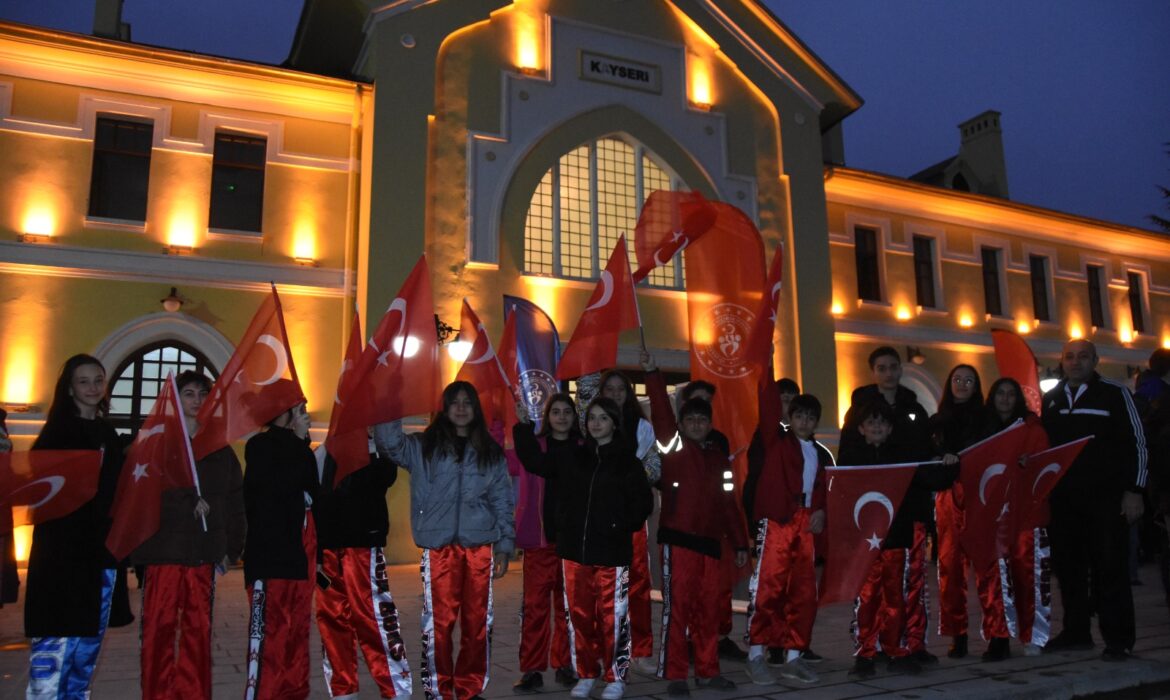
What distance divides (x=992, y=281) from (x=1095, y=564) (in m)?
17.0

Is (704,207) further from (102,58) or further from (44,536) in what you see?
(102,58)

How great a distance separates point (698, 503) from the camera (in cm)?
580

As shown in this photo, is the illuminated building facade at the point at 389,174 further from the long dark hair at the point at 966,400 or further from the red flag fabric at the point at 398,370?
the long dark hair at the point at 966,400

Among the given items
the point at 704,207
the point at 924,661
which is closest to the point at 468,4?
the point at 704,207

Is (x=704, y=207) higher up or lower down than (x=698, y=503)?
higher up

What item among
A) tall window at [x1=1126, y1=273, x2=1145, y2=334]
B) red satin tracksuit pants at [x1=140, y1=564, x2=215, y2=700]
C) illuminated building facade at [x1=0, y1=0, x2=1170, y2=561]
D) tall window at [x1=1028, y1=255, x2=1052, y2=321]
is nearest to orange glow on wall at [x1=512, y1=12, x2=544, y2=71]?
illuminated building facade at [x1=0, y1=0, x2=1170, y2=561]

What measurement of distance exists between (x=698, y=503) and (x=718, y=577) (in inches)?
19.7

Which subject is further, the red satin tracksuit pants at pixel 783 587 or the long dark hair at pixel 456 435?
the red satin tracksuit pants at pixel 783 587

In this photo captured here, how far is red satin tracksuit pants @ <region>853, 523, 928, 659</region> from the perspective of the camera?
5.97 m

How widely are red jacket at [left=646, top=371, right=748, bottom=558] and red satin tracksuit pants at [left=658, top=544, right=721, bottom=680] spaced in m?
0.09

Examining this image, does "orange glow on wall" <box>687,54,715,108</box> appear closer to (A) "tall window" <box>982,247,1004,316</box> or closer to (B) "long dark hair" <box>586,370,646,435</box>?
(A) "tall window" <box>982,247,1004,316</box>

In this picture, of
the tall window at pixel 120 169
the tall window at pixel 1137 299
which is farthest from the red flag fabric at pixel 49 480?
the tall window at pixel 1137 299

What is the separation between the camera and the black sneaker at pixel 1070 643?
21.9 feet

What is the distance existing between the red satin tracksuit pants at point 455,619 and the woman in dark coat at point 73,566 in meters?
1.72
